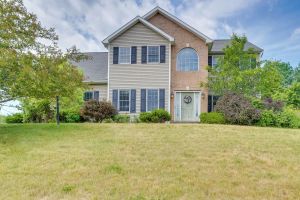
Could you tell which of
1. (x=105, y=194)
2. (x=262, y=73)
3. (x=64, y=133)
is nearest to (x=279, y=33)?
(x=262, y=73)

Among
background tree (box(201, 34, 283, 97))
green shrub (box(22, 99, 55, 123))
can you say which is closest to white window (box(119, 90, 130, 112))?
green shrub (box(22, 99, 55, 123))

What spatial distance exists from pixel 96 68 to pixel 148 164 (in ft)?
54.7

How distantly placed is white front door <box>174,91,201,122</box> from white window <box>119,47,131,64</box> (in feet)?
13.3

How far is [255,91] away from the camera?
17.6m

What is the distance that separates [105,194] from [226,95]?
41.0 ft

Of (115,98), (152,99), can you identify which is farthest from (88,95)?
(152,99)

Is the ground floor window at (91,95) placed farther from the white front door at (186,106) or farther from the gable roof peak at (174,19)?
the gable roof peak at (174,19)

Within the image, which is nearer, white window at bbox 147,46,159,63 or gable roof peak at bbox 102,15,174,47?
gable roof peak at bbox 102,15,174,47

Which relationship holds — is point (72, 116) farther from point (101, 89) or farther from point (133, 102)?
point (101, 89)

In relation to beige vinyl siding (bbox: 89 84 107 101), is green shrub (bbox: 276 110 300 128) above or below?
below

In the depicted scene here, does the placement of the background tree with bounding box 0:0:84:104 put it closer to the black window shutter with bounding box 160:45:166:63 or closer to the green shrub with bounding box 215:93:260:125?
the black window shutter with bounding box 160:45:166:63

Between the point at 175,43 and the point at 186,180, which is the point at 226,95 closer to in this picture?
the point at 175,43

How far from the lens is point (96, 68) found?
909 inches

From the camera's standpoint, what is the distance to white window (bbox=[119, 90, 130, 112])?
62.2ft
